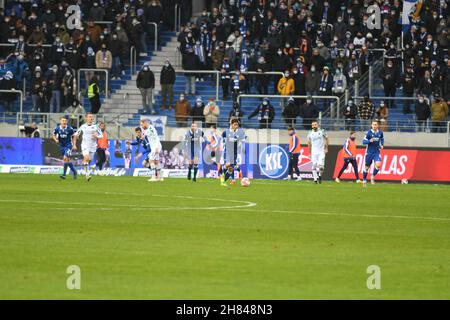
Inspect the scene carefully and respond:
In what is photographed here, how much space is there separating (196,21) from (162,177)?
14.8 m

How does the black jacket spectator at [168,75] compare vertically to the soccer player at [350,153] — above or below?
above

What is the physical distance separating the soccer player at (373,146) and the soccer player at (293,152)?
3619 mm

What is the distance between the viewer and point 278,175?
4781cm

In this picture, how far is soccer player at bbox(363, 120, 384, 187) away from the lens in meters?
43.1

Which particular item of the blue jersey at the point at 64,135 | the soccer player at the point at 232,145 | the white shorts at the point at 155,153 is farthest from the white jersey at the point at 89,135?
the soccer player at the point at 232,145

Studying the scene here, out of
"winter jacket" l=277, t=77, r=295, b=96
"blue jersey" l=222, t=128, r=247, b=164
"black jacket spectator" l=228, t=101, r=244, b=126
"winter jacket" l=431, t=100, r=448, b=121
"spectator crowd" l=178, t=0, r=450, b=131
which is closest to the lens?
"blue jersey" l=222, t=128, r=247, b=164

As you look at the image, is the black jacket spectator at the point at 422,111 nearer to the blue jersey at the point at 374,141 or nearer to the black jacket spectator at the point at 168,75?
the blue jersey at the point at 374,141

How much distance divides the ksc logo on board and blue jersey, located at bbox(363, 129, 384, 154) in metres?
5.33

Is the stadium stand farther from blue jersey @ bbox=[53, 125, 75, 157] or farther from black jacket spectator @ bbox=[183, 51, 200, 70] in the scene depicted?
blue jersey @ bbox=[53, 125, 75, 157]

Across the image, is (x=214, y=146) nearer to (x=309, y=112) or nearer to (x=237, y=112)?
(x=237, y=112)

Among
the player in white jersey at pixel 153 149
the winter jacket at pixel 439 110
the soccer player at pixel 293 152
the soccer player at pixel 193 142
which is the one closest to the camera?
the player in white jersey at pixel 153 149

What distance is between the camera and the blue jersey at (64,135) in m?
43.9

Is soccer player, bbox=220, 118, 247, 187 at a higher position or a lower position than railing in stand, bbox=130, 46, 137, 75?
lower

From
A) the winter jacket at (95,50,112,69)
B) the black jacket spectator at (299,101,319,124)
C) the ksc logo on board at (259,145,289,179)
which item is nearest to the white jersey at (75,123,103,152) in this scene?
the ksc logo on board at (259,145,289,179)
